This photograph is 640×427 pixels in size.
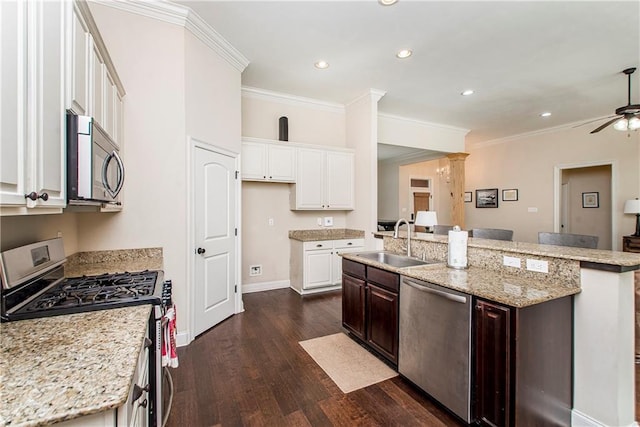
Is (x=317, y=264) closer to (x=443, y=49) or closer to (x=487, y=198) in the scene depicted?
(x=443, y=49)

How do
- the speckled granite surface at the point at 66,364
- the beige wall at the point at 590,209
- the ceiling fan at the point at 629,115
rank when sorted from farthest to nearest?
the beige wall at the point at 590,209 < the ceiling fan at the point at 629,115 < the speckled granite surface at the point at 66,364

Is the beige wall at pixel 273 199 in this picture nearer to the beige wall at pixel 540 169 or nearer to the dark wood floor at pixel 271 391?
the dark wood floor at pixel 271 391

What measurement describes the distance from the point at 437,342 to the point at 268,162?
3.18 m

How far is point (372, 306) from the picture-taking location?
2584mm

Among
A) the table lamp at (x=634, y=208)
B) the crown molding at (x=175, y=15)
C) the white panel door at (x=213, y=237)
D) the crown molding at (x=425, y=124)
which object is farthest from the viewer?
the crown molding at (x=425, y=124)

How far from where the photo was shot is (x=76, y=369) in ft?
2.83

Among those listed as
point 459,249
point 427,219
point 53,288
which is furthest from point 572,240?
point 53,288

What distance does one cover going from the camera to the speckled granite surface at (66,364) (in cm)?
70

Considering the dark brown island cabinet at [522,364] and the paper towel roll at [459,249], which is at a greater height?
the paper towel roll at [459,249]

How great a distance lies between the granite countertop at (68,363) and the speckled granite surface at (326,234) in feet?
10.2

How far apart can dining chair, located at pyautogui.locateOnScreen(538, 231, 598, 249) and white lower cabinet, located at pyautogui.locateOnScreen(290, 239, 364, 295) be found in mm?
2367

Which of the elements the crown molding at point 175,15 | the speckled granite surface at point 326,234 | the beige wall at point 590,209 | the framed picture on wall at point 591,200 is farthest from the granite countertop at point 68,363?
the framed picture on wall at point 591,200

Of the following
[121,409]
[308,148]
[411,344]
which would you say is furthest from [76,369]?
[308,148]

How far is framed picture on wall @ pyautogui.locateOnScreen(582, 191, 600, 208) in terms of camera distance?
20.5 ft
